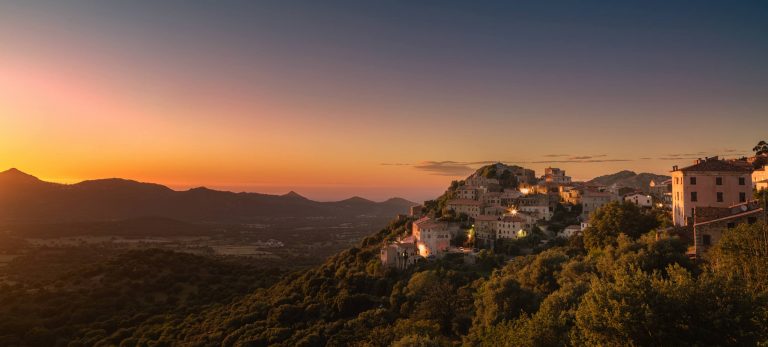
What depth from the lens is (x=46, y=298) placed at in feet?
212

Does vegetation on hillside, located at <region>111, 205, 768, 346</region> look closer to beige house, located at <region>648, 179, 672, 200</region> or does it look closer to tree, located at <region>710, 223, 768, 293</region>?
tree, located at <region>710, 223, 768, 293</region>

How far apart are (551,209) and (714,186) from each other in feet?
141

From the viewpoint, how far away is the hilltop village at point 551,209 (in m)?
36.6

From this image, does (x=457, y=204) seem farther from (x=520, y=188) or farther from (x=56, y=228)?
(x=56, y=228)

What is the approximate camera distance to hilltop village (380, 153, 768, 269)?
36.6 m

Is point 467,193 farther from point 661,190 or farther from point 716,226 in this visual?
point 716,226

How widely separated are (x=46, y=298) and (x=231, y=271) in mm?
29137

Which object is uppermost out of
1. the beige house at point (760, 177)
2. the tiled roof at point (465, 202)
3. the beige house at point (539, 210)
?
the beige house at point (760, 177)

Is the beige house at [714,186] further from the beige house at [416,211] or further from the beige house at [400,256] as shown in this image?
the beige house at [416,211]

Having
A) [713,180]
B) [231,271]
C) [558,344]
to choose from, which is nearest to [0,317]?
[231,271]

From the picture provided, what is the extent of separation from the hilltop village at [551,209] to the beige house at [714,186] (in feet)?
0.24

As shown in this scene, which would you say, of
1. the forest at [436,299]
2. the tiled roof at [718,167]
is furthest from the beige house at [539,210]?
the tiled roof at [718,167]

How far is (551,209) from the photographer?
268 ft

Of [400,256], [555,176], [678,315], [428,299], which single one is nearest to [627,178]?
[555,176]
